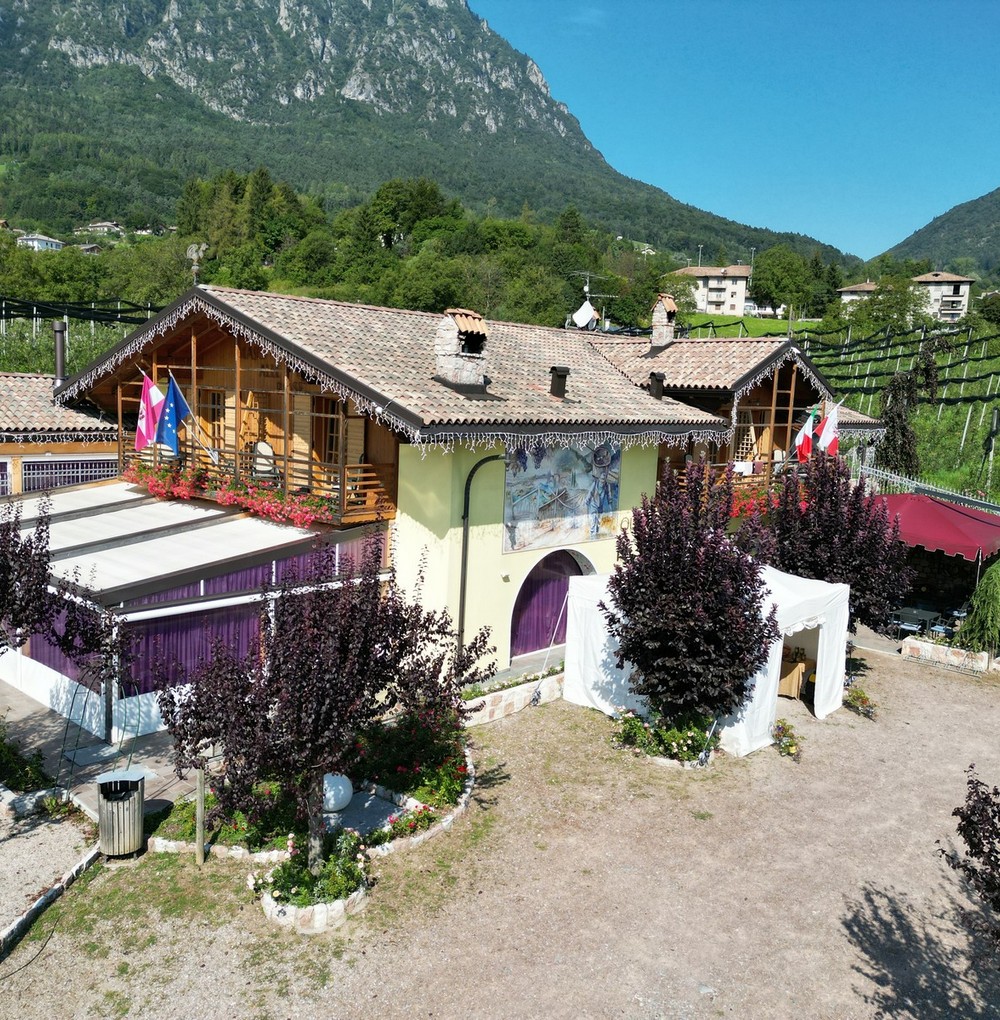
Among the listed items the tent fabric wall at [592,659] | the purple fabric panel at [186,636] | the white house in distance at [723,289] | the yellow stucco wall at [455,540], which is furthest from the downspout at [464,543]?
the white house in distance at [723,289]

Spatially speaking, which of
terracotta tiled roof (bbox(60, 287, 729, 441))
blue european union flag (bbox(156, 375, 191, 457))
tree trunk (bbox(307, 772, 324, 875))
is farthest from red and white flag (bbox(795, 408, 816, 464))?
tree trunk (bbox(307, 772, 324, 875))

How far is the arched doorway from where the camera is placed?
17.9 metres

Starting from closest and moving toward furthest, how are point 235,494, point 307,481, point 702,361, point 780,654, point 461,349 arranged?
point 780,654
point 461,349
point 235,494
point 307,481
point 702,361

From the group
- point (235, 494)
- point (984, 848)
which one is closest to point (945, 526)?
point (984, 848)

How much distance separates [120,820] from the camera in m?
9.84

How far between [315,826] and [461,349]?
947cm

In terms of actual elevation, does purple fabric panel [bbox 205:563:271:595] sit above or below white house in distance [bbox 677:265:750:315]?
below

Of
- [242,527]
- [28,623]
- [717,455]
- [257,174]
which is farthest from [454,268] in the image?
[28,623]

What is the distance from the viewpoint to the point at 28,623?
10219mm

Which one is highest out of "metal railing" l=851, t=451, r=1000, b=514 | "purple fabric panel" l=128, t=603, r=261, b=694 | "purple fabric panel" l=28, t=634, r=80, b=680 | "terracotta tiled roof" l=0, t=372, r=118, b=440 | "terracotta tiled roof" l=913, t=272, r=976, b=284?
"terracotta tiled roof" l=913, t=272, r=976, b=284

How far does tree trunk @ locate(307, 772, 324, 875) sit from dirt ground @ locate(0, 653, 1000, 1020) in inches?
29.4

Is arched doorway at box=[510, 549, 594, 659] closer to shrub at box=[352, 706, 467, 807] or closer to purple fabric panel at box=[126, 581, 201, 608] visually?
shrub at box=[352, 706, 467, 807]

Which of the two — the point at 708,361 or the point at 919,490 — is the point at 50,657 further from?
the point at 919,490

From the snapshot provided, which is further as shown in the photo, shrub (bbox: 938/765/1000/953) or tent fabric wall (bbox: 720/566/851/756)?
tent fabric wall (bbox: 720/566/851/756)
